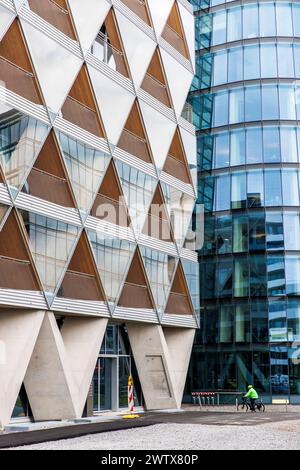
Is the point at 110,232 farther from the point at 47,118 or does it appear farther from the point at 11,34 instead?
the point at 11,34

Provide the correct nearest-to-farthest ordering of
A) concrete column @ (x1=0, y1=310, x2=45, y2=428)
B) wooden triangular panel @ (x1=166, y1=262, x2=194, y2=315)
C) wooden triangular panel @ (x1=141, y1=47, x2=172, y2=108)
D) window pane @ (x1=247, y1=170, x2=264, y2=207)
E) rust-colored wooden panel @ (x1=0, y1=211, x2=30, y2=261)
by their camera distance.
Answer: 1. concrete column @ (x1=0, y1=310, x2=45, y2=428)
2. rust-colored wooden panel @ (x1=0, y1=211, x2=30, y2=261)
3. wooden triangular panel @ (x1=166, y1=262, x2=194, y2=315)
4. wooden triangular panel @ (x1=141, y1=47, x2=172, y2=108)
5. window pane @ (x1=247, y1=170, x2=264, y2=207)

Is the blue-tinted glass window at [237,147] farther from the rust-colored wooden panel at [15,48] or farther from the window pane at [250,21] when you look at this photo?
the rust-colored wooden panel at [15,48]

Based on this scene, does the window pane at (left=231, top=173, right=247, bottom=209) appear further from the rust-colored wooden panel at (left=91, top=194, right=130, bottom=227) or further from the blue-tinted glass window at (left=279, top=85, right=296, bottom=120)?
the rust-colored wooden panel at (left=91, top=194, right=130, bottom=227)

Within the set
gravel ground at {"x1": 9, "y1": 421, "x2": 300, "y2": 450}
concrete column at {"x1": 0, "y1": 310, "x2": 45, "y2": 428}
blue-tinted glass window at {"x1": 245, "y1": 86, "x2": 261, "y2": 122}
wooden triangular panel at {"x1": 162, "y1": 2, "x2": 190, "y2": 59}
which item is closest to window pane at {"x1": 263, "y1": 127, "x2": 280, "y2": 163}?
blue-tinted glass window at {"x1": 245, "y1": 86, "x2": 261, "y2": 122}

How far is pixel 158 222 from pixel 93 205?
546 centimetres

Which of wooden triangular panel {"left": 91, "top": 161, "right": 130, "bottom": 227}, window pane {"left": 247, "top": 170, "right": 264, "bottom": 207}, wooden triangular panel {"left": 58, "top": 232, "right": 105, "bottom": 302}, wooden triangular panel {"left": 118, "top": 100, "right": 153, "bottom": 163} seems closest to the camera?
wooden triangular panel {"left": 58, "top": 232, "right": 105, "bottom": 302}

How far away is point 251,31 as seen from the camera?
4519 centimetres

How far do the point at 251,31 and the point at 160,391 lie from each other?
25.2 meters

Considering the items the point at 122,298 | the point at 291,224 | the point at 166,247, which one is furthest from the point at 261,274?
the point at 122,298

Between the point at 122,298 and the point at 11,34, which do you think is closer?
the point at 11,34

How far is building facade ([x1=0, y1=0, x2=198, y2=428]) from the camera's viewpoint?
23.3m

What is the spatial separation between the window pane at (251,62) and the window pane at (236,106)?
3.68ft

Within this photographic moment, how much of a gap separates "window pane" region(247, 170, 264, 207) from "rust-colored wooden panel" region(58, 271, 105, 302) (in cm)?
1844

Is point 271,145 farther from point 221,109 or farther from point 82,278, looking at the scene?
point 82,278
